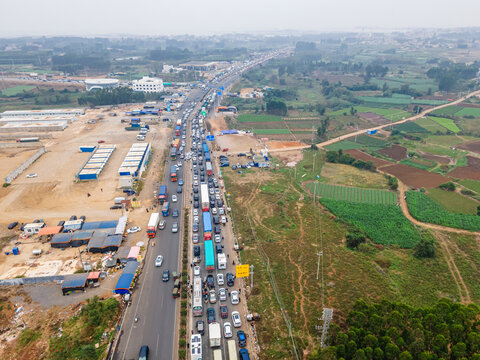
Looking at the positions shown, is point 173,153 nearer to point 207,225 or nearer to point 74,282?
point 207,225

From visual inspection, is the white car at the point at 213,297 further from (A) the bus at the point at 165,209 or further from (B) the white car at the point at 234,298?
(A) the bus at the point at 165,209

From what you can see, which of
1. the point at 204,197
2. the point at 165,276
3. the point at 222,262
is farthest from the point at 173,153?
the point at 165,276

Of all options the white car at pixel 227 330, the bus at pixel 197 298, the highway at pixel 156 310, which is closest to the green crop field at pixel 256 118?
the highway at pixel 156 310

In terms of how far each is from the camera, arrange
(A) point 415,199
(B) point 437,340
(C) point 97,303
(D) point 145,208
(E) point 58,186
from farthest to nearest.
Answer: (E) point 58,186
(A) point 415,199
(D) point 145,208
(C) point 97,303
(B) point 437,340

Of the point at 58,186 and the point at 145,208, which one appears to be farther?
the point at 58,186

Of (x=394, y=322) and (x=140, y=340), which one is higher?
(x=394, y=322)

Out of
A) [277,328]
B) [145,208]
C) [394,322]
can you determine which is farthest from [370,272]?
[145,208]

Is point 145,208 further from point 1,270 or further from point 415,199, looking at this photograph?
point 415,199
